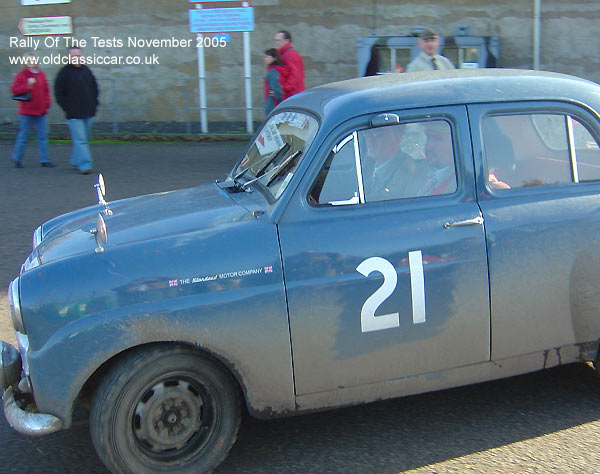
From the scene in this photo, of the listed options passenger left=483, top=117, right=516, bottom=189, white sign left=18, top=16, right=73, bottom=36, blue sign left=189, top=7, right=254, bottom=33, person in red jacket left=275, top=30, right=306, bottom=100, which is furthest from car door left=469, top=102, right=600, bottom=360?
white sign left=18, top=16, right=73, bottom=36

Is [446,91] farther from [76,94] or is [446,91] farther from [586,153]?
[76,94]

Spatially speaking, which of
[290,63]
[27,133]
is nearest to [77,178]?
[27,133]

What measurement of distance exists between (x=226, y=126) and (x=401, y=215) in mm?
11190

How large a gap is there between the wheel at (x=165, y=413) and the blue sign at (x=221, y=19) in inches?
430

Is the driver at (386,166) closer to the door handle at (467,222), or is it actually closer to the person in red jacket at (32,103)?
the door handle at (467,222)

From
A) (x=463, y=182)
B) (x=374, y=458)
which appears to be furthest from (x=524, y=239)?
(x=374, y=458)

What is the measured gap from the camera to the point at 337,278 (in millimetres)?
3438

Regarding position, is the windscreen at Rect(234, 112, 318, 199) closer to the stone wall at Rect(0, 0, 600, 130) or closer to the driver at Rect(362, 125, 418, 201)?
the driver at Rect(362, 125, 418, 201)

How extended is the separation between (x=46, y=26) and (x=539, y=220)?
13668 mm

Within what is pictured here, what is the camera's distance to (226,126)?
566 inches

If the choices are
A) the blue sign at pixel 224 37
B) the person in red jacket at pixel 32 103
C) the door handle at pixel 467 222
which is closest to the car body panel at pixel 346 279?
the door handle at pixel 467 222

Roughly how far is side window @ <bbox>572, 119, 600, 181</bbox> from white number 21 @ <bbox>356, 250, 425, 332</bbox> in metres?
1.16

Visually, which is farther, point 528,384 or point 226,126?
point 226,126

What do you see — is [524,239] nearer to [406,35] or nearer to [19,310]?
[19,310]
